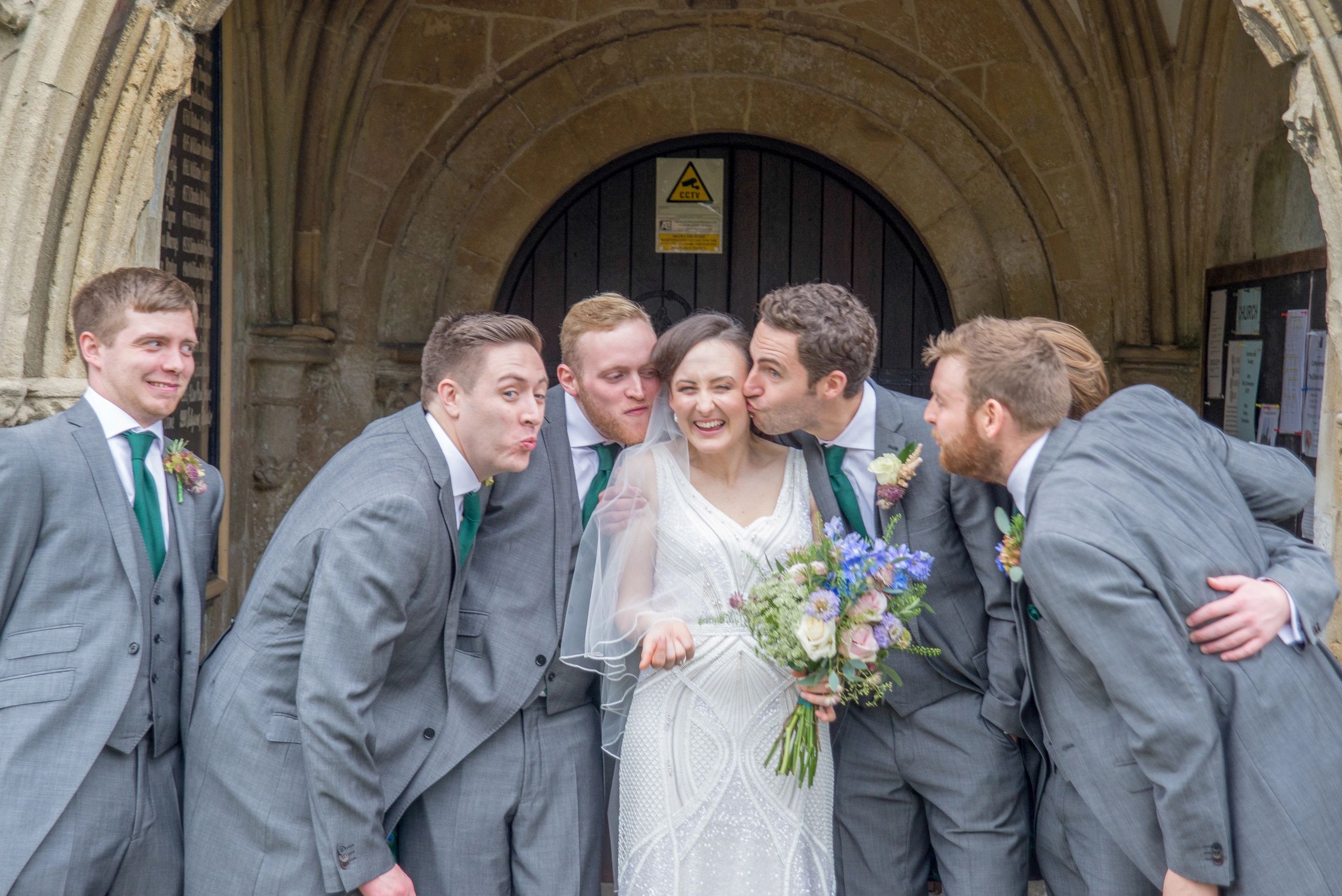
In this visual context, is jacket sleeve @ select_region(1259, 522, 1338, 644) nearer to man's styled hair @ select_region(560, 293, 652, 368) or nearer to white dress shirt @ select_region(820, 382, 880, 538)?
white dress shirt @ select_region(820, 382, 880, 538)

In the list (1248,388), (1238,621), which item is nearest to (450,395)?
(1238,621)

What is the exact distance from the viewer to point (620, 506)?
104 inches

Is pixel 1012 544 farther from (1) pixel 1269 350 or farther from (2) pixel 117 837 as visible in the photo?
(1) pixel 1269 350

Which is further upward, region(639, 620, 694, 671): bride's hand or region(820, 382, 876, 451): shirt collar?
region(820, 382, 876, 451): shirt collar

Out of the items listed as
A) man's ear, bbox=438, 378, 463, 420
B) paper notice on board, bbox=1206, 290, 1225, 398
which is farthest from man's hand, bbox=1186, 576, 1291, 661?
paper notice on board, bbox=1206, 290, 1225, 398

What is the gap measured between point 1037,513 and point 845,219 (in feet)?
11.5

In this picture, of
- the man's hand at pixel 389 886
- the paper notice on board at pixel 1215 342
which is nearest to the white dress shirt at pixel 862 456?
the man's hand at pixel 389 886

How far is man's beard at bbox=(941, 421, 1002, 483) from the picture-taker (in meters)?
2.34

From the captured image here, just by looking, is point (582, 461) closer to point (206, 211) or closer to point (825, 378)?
point (825, 378)

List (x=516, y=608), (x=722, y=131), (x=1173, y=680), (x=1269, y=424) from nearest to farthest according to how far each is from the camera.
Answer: (x=1173, y=680), (x=516, y=608), (x=1269, y=424), (x=722, y=131)

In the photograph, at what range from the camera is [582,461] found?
2891 millimetres

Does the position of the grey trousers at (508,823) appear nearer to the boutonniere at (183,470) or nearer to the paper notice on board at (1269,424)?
the boutonniere at (183,470)

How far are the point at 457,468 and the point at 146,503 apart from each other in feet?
2.05

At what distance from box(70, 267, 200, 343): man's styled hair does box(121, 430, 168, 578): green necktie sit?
219 millimetres
